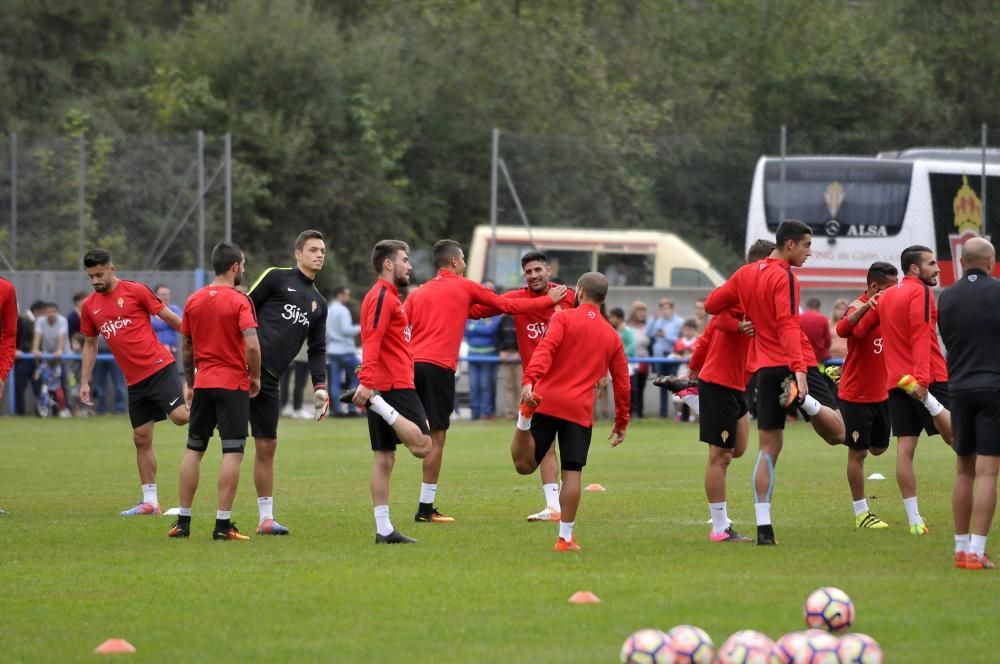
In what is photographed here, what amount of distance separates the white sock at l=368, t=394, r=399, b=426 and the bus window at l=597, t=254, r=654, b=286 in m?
19.1

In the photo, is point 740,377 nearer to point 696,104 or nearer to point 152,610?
point 152,610

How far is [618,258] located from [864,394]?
58.8 ft

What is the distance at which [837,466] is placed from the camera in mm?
18469

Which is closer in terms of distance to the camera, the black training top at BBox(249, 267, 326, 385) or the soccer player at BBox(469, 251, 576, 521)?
the black training top at BBox(249, 267, 326, 385)

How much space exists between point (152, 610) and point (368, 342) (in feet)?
11.1

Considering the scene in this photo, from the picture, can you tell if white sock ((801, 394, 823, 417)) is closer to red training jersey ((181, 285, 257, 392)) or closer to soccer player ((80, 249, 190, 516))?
red training jersey ((181, 285, 257, 392))

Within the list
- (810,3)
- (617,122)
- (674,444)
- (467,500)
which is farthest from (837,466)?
(810,3)

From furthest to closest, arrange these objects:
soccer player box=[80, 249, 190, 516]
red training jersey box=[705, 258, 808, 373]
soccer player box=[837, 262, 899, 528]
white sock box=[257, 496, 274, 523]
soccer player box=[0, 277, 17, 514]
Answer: soccer player box=[0, 277, 17, 514] < soccer player box=[80, 249, 190, 516] < soccer player box=[837, 262, 899, 528] < white sock box=[257, 496, 274, 523] < red training jersey box=[705, 258, 808, 373]

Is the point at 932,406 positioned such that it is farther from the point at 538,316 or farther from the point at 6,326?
→ the point at 6,326

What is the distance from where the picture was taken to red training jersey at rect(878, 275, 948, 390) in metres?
11.6

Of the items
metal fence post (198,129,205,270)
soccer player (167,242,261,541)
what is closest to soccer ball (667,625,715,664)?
soccer player (167,242,261,541)

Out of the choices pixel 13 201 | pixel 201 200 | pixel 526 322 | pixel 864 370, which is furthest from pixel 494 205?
pixel 864 370

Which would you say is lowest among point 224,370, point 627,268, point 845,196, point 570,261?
point 224,370

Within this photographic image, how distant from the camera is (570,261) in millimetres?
30562
